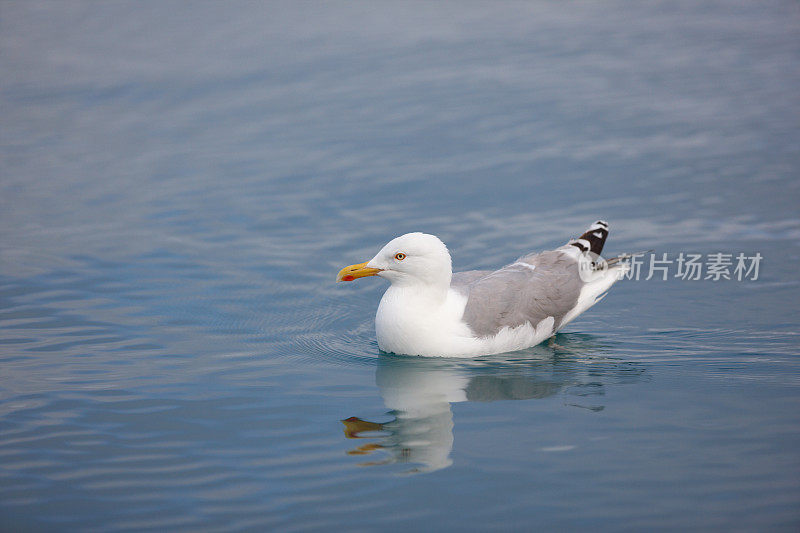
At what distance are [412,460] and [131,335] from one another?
407 centimetres

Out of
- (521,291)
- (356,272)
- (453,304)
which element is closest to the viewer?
(356,272)

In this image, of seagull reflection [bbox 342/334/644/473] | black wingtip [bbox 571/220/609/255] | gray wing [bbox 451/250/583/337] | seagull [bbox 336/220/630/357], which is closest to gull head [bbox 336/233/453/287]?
seagull [bbox 336/220/630/357]

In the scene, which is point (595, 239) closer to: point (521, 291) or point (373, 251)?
point (521, 291)

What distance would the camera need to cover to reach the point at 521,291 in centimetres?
978

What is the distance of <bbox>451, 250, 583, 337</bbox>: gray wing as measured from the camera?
9.49 metres

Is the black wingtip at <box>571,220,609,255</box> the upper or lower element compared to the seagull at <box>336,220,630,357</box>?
upper

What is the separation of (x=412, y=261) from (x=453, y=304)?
2.11ft

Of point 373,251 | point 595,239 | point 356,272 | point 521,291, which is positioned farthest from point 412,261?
point 373,251

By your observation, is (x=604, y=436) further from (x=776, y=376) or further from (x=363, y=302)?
(x=363, y=302)

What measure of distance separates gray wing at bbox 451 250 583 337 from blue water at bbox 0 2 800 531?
0.39 m

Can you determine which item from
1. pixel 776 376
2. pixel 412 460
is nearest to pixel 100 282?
pixel 412 460

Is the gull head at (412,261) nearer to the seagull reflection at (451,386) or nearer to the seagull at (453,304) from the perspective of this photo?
the seagull at (453,304)

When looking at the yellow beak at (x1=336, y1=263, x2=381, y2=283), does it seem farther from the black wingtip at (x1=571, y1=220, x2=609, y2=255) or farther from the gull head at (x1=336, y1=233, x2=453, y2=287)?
the black wingtip at (x1=571, y1=220, x2=609, y2=255)

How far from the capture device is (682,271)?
11.4m
